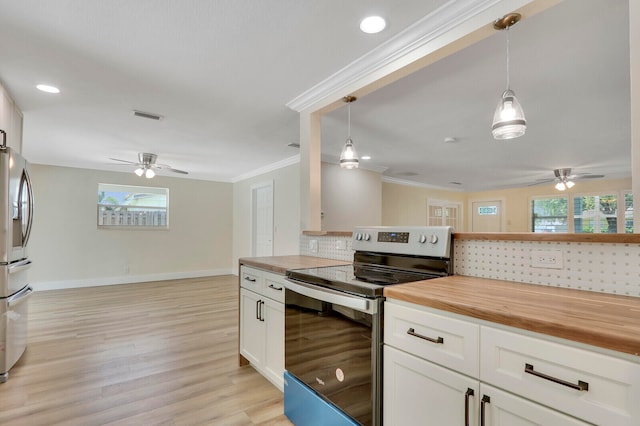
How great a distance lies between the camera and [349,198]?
5.63 m

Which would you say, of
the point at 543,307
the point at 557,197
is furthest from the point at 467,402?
the point at 557,197

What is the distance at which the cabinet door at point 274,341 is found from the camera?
2082mm

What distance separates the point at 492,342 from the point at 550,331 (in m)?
0.18

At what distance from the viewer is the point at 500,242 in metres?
1.54

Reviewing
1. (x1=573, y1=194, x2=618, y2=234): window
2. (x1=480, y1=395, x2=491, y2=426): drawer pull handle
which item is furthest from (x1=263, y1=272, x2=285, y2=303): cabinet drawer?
(x1=573, y1=194, x2=618, y2=234): window

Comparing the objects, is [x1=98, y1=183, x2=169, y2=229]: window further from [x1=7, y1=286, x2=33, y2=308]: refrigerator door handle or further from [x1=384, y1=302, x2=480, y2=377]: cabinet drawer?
[x1=384, y1=302, x2=480, y2=377]: cabinet drawer

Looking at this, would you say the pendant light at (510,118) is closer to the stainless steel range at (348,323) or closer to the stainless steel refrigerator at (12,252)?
the stainless steel range at (348,323)

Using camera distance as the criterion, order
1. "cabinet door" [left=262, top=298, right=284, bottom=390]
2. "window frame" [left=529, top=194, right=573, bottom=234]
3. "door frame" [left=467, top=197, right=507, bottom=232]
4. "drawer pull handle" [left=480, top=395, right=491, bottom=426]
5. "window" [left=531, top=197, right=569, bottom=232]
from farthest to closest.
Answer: "door frame" [left=467, top=197, right=507, bottom=232]
"window" [left=531, top=197, right=569, bottom=232]
"window frame" [left=529, top=194, right=573, bottom=234]
"cabinet door" [left=262, top=298, right=284, bottom=390]
"drawer pull handle" [left=480, top=395, right=491, bottom=426]

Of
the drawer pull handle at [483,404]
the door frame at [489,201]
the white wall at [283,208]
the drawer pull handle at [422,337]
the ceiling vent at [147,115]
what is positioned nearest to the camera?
the drawer pull handle at [483,404]

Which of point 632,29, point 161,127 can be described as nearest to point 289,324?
point 632,29

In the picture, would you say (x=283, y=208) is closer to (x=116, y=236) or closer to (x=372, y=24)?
(x=116, y=236)

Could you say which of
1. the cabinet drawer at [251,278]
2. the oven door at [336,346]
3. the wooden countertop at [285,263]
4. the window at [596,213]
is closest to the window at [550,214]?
the window at [596,213]

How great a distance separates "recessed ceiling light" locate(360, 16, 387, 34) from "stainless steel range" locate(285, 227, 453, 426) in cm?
120

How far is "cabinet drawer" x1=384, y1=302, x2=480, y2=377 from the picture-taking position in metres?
1.06
